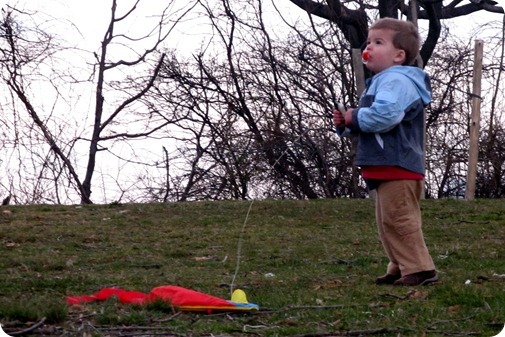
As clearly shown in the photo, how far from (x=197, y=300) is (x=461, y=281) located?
1.71m

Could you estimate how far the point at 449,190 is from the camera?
48.0 feet

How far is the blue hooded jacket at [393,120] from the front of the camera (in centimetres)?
482

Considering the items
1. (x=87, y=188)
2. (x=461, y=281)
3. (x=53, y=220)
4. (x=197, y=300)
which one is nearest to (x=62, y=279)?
(x=197, y=300)

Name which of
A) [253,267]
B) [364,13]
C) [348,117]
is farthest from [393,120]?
[364,13]

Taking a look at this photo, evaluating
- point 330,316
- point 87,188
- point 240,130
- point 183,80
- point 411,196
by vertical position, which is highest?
point 183,80

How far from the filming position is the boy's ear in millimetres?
5141

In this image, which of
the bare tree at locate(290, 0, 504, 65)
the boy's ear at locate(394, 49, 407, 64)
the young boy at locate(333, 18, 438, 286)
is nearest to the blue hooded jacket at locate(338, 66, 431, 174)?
the young boy at locate(333, 18, 438, 286)

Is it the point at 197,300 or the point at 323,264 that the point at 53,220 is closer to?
the point at 323,264

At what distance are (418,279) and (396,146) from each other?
0.75 m

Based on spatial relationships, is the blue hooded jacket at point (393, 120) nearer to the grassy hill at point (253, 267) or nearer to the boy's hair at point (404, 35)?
the boy's hair at point (404, 35)

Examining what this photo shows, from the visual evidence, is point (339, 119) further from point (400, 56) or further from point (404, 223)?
point (404, 223)

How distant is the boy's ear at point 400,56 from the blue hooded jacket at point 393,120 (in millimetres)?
107

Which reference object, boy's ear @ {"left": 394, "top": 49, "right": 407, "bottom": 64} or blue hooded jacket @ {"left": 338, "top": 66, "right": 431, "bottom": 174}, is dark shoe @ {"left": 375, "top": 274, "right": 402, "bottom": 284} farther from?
boy's ear @ {"left": 394, "top": 49, "right": 407, "bottom": 64}

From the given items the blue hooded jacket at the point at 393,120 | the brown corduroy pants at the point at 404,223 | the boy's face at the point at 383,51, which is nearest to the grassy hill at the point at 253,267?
the brown corduroy pants at the point at 404,223
